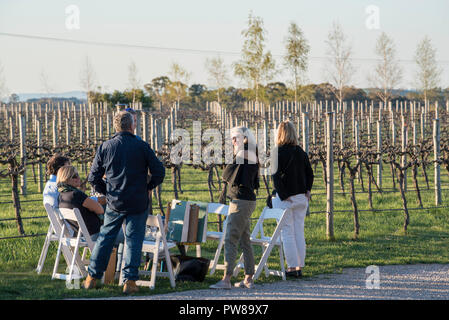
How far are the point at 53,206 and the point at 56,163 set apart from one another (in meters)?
0.50

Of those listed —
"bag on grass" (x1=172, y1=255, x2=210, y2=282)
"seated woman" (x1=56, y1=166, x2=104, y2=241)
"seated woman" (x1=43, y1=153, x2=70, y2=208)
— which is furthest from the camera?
"seated woman" (x1=43, y1=153, x2=70, y2=208)

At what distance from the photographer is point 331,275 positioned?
7090mm

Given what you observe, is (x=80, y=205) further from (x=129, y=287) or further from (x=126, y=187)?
(x=129, y=287)

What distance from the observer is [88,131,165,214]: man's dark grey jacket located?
5801 mm

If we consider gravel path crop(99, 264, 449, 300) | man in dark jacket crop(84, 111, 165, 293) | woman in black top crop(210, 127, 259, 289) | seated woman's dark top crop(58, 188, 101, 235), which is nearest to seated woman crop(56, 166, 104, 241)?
seated woman's dark top crop(58, 188, 101, 235)

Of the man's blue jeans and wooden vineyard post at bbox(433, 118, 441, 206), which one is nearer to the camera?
the man's blue jeans

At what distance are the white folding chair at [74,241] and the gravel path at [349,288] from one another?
83 cm

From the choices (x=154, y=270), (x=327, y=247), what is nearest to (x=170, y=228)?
(x=154, y=270)

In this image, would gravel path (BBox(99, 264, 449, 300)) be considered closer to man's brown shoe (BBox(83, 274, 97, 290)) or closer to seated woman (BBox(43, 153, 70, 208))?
man's brown shoe (BBox(83, 274, 97, 290))

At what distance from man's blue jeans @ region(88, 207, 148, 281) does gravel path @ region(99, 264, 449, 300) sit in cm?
33

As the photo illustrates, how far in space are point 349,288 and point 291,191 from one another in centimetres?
118

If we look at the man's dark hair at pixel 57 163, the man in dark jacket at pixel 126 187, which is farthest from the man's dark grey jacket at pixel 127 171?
the man's dark hair at pixel 57 163
